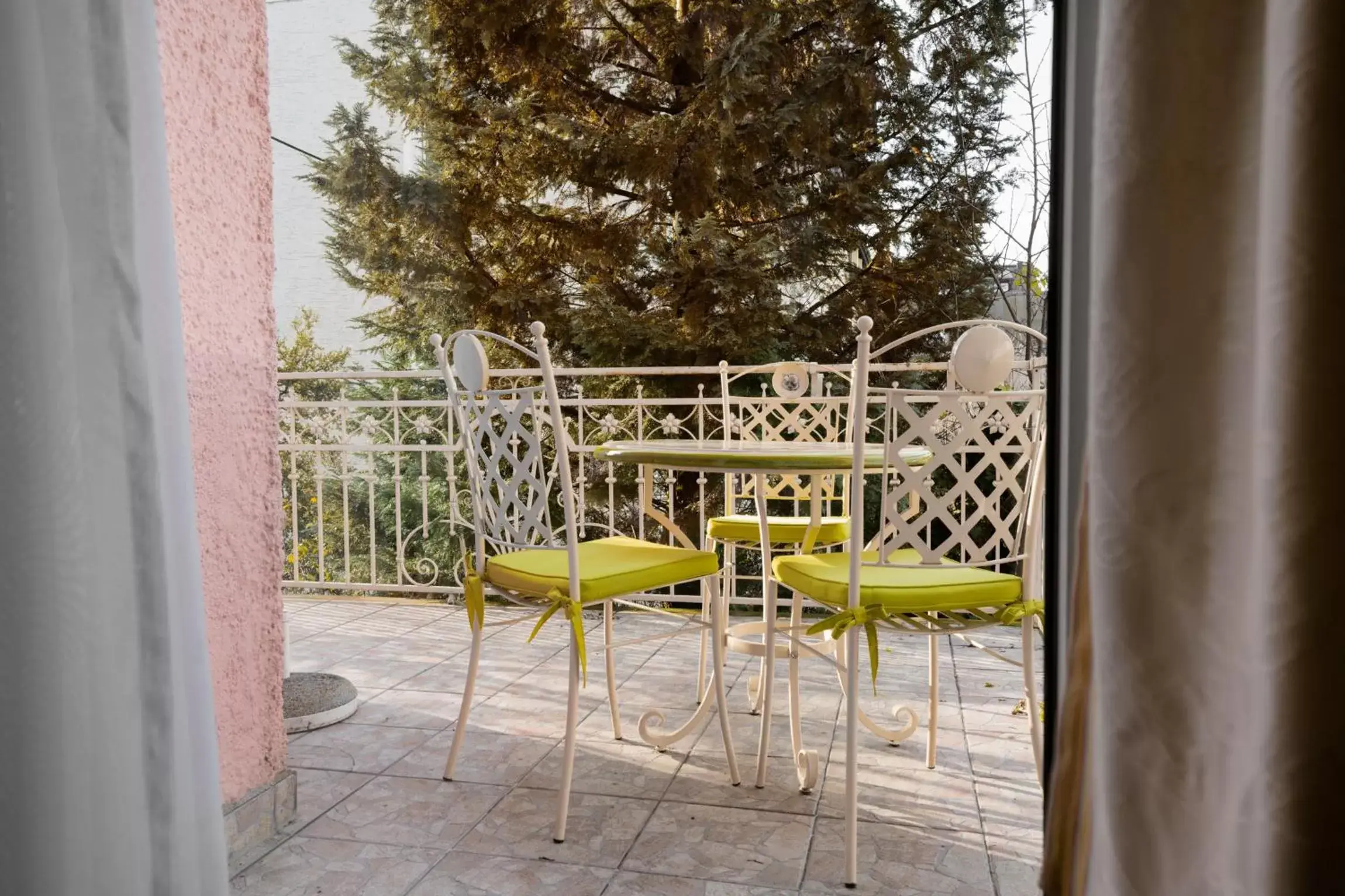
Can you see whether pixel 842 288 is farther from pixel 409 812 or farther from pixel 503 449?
pixel 409 812

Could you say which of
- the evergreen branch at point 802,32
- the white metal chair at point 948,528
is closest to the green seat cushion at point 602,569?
the white metal chair at point 948,528

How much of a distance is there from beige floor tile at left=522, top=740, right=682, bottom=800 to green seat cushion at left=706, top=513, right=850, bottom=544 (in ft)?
2.28

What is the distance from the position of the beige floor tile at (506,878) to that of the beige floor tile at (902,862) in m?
0.43

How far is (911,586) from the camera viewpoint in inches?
74.1

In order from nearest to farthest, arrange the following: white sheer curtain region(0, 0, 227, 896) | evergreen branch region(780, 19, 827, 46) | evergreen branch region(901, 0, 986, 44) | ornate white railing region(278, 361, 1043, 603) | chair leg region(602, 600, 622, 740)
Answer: white sheer curtain region(0, 0, 227, 896) → chair leg region(602, 600, 622, 740) → ornate white railing region(278, 361, 1043, 603) → evergreen branch region(901, 0, 986, 44) → evergreen branch region(780, 19, 827, 46)

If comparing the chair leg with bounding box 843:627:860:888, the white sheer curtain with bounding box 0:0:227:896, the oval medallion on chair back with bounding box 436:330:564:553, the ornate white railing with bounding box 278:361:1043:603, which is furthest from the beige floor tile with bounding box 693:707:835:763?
the ornate white railing with bounding box 278:361:1043:603

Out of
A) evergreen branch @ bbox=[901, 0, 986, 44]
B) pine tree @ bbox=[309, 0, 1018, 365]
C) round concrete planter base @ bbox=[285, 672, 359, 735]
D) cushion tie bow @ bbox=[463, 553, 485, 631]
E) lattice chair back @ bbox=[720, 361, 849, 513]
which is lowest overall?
round concrete planter base @ bbox=[285, 672, 359, 735]

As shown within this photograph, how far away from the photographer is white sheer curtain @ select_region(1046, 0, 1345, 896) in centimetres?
66

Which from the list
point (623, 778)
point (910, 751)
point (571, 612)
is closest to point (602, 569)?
point (571, 612)

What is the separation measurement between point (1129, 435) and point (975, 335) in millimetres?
1032

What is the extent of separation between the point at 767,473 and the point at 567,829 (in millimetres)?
944

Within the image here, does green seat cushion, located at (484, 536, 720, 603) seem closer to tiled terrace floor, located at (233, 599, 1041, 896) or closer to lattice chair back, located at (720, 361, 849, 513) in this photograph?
tiled terrace floor, located at (233, 599, 1041, 896)

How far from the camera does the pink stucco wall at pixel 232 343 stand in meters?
1.68

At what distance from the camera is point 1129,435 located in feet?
2.57
